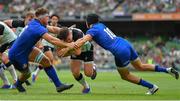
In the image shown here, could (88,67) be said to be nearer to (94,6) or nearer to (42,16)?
(42,16)

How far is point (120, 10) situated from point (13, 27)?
26.0m

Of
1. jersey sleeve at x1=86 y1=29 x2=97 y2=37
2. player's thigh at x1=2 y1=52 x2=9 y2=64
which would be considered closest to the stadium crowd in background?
player's thigh at x1=2 y1=52 x2=9 y2=64

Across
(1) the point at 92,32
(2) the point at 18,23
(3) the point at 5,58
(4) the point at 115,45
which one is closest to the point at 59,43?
(1) the point at 92,32

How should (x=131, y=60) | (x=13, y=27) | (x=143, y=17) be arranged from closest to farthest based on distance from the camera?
(x=131, y=60)
(x=13, y=27)
(x=143, y=17)

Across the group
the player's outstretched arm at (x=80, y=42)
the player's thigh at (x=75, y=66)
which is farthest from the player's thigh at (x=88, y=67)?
the player's outstretched arm at (x=80, y=42)

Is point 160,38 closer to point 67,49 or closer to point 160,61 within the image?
point 160,61

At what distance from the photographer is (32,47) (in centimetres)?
1579

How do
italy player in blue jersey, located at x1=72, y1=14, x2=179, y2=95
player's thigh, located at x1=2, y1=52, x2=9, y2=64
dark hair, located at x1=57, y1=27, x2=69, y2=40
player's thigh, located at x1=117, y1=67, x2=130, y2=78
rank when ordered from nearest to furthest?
italy player in blue jersey, located at x1=72, y1=14, x2=179, y2=95 < dark hair, located at x1=57, y1=27, x2=69, y2=40 < player's thigh, located at x1=117, y1=67, x2=130, y2=78 < player's thigh, located at x1=2, y1=52, x2=9, y2=64

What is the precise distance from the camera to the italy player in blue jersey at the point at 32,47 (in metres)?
15.2

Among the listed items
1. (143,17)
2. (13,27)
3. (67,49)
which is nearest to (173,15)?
(143,17)

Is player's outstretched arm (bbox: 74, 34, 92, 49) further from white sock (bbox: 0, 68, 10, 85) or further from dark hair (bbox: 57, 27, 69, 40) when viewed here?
white sock (bbox: 0, 68, 10, 85)

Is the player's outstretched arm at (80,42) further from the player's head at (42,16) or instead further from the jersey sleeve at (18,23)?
the jersey sleeve at (18,23)

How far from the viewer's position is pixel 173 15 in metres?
42.8

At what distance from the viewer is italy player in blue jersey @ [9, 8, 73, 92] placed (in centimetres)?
1516
